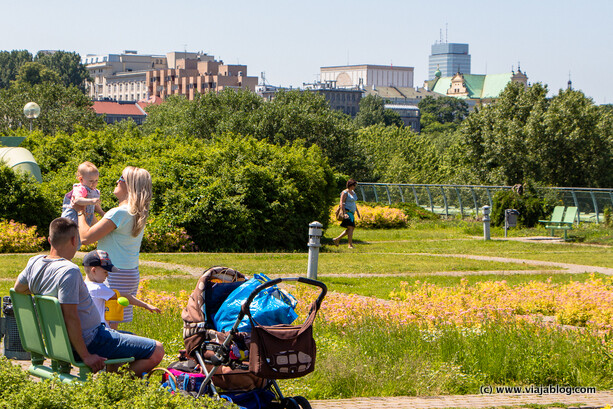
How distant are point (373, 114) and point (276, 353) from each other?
180m

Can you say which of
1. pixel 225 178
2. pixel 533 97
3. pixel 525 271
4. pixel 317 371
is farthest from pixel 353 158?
pixel 317 371

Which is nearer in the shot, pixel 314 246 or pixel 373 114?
pixel 314 246

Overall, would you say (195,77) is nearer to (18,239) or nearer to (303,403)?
(18,239)

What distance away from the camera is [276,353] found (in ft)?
17.2

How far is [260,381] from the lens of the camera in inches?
230

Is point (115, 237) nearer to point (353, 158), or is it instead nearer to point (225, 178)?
point (225, 178)

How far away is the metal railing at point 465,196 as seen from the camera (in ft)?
107

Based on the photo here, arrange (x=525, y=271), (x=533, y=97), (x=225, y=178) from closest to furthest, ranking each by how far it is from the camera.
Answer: (x=525, y=271) → (x=225, y=178) → (x=533, y=97)

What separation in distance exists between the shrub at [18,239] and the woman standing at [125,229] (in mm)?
10922

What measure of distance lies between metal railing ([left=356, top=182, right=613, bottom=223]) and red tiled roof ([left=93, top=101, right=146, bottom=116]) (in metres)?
136

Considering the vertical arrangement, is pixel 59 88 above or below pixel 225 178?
above

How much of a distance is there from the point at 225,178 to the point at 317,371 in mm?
13592

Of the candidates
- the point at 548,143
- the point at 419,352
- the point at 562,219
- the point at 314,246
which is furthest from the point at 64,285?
the point at 548,143

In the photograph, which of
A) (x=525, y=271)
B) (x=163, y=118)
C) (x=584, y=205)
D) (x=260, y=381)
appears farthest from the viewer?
(x=163, y=118)
